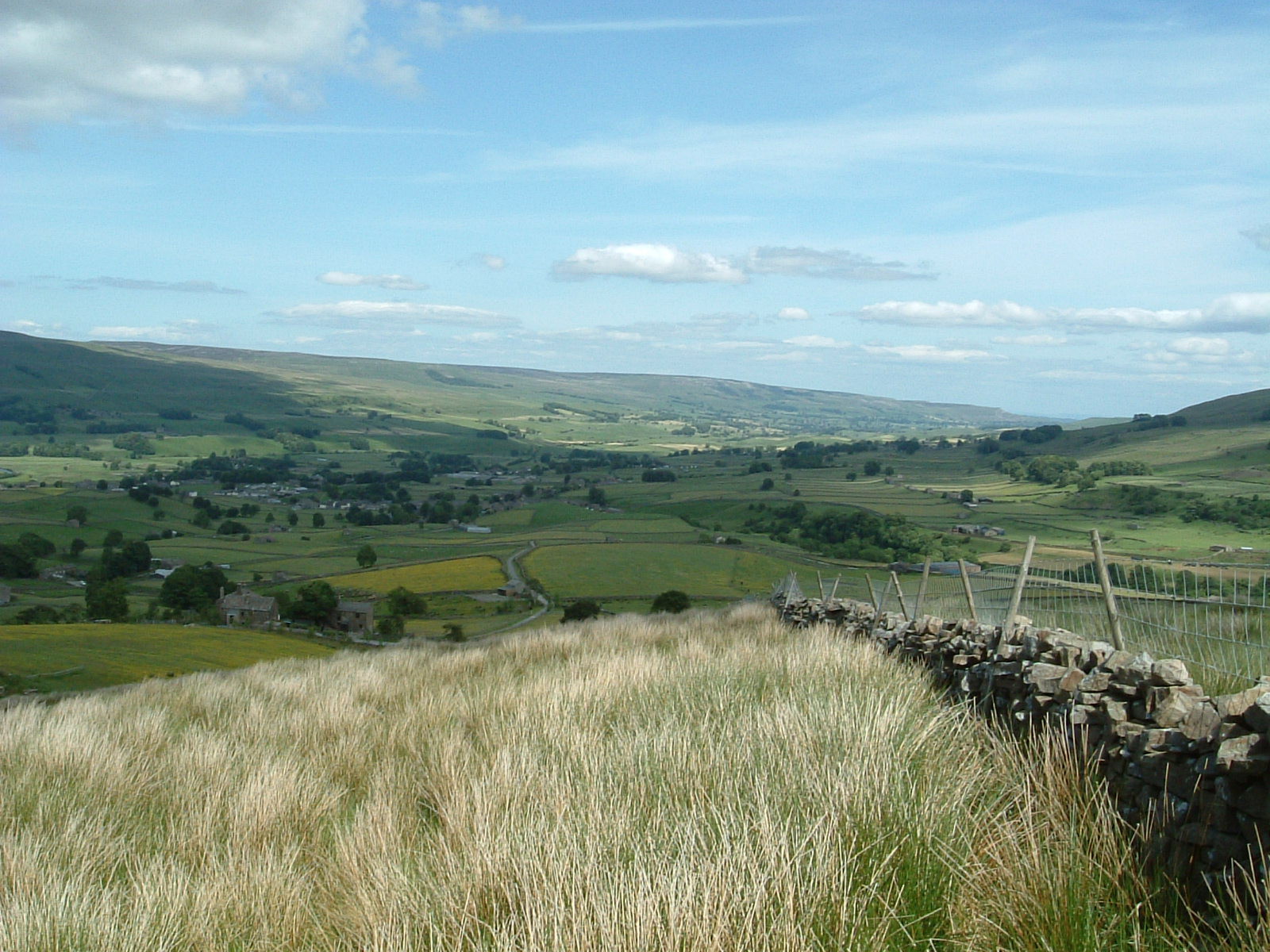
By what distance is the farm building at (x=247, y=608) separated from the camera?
53.8 metres

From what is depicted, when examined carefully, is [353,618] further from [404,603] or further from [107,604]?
[107,604]

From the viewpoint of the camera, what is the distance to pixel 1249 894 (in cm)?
326

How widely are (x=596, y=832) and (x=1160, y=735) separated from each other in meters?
2.38

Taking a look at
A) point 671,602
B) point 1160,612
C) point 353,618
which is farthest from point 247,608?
point 1160,612

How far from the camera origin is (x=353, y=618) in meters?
57.2

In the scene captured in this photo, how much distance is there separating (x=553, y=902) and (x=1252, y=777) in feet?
8.01

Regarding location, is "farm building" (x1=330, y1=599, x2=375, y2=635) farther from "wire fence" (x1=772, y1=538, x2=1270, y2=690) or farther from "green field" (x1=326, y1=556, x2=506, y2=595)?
"wire fence" (x1=772, y1=538, x2=1270, y2=690)

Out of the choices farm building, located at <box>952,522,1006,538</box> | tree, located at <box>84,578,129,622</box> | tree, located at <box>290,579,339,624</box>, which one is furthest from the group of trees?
tree, located at <box>84,578,129,622</box>

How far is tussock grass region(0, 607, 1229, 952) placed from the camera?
3.29 m

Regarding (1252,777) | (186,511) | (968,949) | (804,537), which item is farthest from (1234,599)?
(186,511)

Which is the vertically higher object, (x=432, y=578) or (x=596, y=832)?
(x=596, y=832)

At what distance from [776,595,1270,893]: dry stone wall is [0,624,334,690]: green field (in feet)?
66.1

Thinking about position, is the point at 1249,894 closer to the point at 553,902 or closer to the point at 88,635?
the point at 553,902

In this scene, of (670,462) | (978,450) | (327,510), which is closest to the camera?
(327,510)
